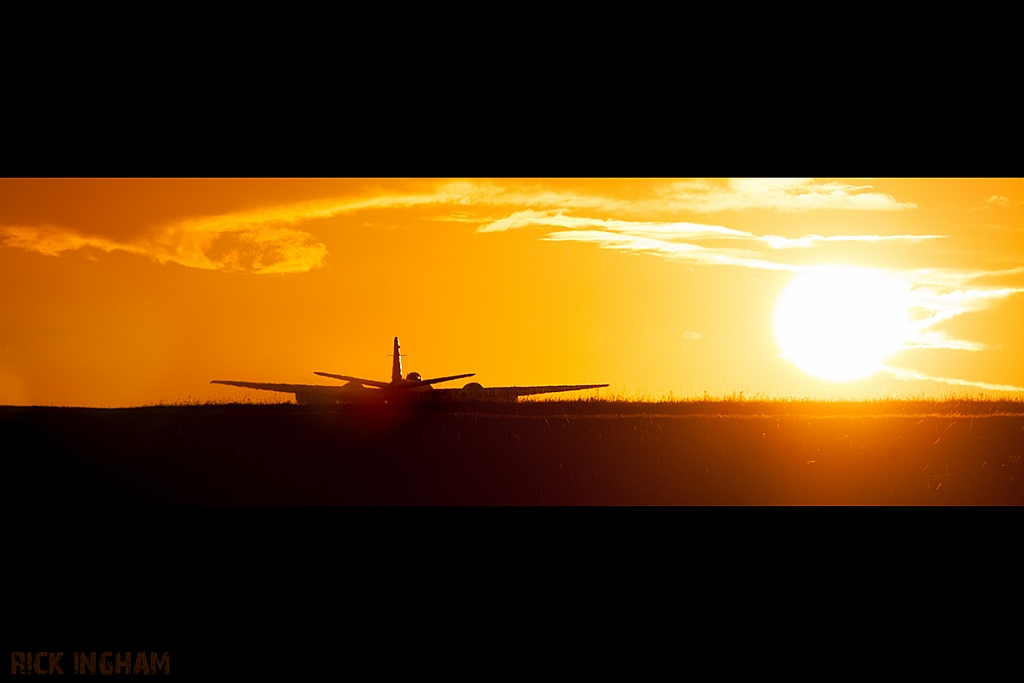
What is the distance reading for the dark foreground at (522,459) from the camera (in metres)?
5.75

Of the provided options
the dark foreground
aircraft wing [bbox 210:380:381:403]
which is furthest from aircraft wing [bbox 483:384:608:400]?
the dark foreground

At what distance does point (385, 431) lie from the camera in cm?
855

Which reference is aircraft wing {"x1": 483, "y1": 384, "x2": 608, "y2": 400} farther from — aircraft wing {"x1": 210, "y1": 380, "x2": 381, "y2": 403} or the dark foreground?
the dark foreground

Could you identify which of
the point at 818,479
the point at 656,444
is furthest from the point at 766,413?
the point at 818,479

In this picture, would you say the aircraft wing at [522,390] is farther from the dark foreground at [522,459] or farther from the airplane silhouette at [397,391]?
the dark foreground at [522,459]

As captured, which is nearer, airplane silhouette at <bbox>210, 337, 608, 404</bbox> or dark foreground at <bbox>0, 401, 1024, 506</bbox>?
dark foreground at <bbox>0, 401, 1024, 506</bbox>

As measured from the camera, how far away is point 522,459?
6.72m

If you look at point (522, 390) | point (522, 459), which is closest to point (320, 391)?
point (522, 390)

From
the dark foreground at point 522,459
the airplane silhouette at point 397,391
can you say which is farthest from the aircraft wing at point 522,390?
the dark foreground at point 522,459

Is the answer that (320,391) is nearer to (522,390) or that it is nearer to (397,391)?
(397,391)

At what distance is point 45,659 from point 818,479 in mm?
5487

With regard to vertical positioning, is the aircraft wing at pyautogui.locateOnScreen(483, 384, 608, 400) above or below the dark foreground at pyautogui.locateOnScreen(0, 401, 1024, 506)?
above

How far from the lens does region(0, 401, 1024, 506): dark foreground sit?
5754 mm
